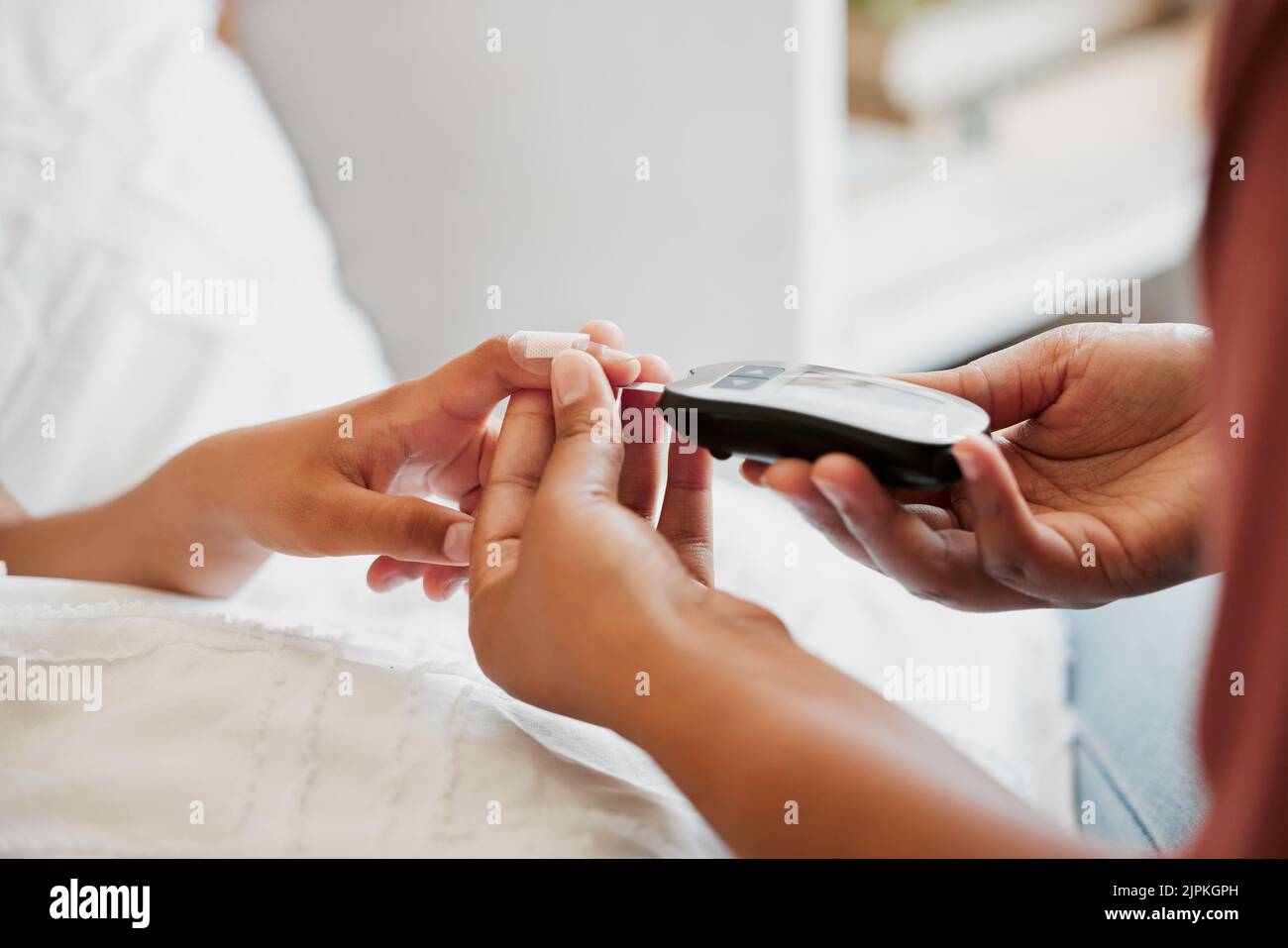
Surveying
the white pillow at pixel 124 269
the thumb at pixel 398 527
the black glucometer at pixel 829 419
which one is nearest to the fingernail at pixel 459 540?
the thumb at pixel 398 527

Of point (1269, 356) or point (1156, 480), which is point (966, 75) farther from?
point (1269, 356)

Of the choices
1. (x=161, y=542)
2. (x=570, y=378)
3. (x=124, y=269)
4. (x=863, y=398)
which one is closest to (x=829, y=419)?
(x=863, y=398)

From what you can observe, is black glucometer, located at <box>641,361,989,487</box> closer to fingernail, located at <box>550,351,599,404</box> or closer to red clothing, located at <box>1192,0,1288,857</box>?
fingernail, located at <box>550,351,599,404</box>

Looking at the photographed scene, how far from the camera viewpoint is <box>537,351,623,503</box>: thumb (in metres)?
0.48

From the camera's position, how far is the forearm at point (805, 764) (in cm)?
33

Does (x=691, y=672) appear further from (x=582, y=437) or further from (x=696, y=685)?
(x=582, y=437)

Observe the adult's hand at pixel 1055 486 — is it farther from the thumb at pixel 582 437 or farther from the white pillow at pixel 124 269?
the white pillow at pixel 124 269

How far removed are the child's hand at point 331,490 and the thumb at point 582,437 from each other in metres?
0.03

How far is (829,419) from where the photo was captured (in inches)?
18.6

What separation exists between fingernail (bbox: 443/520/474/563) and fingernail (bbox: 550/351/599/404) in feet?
0.32

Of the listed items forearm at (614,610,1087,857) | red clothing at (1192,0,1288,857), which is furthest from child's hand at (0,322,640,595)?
red clothing at (1192,0,1288,857)

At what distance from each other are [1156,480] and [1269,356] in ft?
1.07

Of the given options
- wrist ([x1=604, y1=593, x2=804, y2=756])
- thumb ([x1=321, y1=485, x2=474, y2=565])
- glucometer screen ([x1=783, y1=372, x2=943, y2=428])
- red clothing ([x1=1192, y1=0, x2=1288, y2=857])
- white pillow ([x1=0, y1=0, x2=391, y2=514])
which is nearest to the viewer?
red clothing ([x1=1192, y1=0, x2=1288, y2=857])
